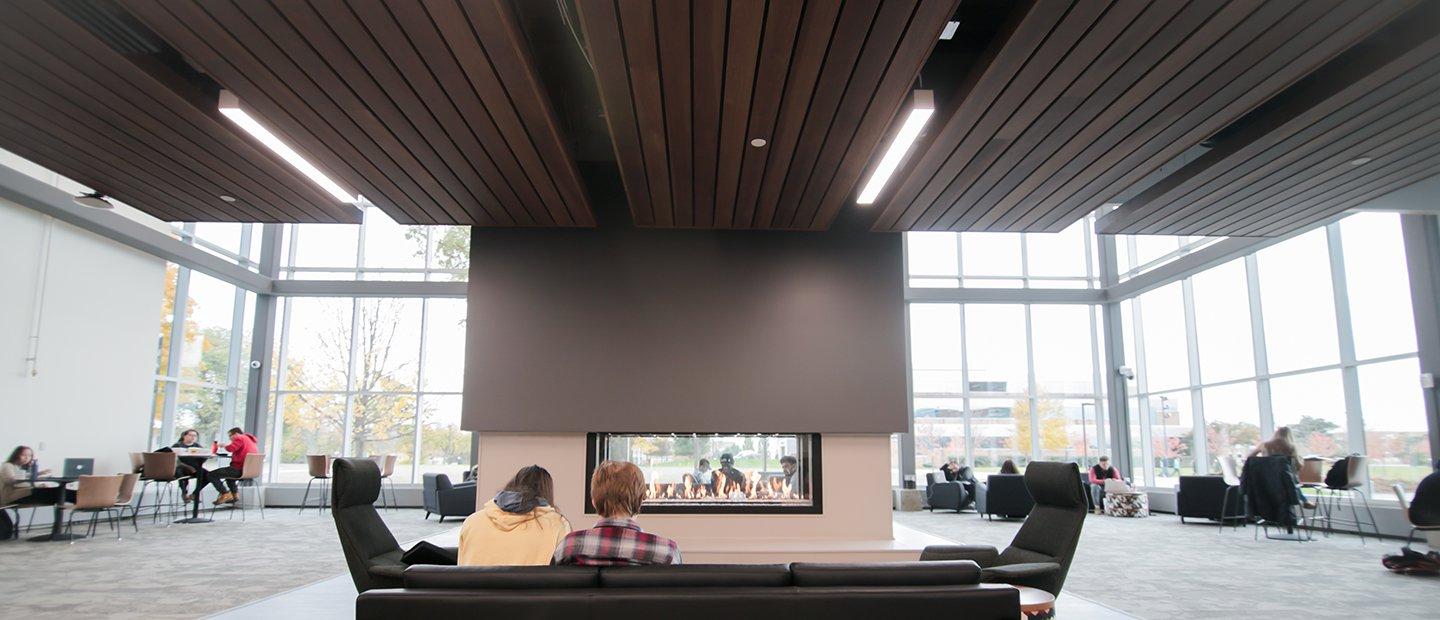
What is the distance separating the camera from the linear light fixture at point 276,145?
427cm

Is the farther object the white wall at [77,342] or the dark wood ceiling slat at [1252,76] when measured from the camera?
the white wall at [77,342]

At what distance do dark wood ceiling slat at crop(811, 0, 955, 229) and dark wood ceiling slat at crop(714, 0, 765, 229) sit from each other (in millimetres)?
643

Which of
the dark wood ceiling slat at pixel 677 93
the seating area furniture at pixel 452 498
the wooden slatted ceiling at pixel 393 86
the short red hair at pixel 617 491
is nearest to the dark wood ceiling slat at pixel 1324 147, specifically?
the dark wood ceiling slat at pixel 677 93

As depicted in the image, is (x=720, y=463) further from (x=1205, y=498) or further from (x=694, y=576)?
(x=1205, y=498)

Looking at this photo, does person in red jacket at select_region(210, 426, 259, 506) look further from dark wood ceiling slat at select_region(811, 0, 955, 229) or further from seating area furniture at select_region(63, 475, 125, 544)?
dark wood ceiling slat at select_region(811, 0, 955, 229)

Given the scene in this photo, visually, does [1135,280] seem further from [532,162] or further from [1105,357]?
[532,162]

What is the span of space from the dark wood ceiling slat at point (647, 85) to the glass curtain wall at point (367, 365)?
962cm

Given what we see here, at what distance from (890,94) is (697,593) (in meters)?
2.66

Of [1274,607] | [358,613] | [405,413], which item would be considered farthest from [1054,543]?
[405,413]

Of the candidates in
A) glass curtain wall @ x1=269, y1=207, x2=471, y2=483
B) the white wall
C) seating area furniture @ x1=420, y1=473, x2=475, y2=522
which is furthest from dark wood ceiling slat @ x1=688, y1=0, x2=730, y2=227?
glass curtain wall @ x1=269, y1=207, x2=471, y2=483

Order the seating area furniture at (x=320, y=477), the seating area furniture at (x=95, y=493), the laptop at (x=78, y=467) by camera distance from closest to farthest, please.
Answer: the seating area furniture at (x=95, y=493), the laptop at (x=78, y=467), the seating area furniture at (x=320, y=477)

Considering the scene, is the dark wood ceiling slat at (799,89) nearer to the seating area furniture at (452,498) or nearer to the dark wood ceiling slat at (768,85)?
the dark wood ceiling slat at (768,85)

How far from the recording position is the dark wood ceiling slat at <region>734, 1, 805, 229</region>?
3.38m

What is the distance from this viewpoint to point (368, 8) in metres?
3.37
